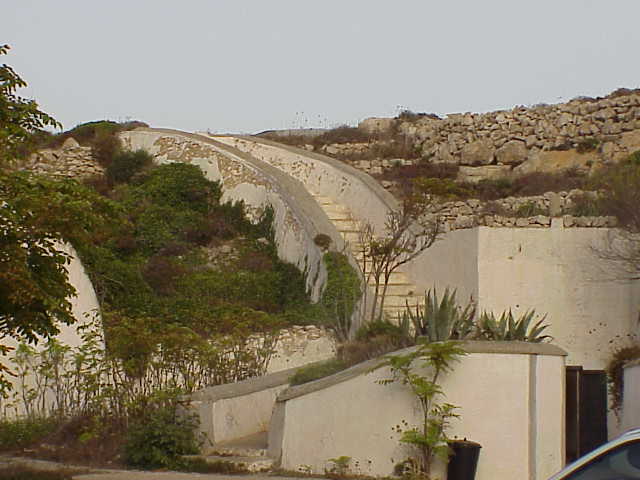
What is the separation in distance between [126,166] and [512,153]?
10.7m

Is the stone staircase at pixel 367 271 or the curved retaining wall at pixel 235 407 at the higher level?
the stone staircase at pixel 367 271

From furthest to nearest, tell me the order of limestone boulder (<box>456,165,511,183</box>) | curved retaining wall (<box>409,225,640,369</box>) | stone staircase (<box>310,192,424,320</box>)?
limestone boulder (<box>456,165,511,183</box>) → stone staircase (<box>310,192,424,320</box>) → curved retaining wall (<box>409,225,640,369</box>)

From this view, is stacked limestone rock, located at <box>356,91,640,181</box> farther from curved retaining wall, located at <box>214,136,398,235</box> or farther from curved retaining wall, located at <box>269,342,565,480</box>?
curved retaining wall, located at <box>269,342,565,480</box>

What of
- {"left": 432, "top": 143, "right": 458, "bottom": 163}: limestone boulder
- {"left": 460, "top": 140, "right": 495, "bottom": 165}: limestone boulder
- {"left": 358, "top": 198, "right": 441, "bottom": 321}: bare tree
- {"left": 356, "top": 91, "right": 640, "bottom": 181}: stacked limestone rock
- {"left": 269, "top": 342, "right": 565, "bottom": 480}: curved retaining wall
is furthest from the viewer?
{"left": 432, "top": 143, "right": 458, "bottom": 163}: limestone boulder

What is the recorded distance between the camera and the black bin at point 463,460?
10.7 m

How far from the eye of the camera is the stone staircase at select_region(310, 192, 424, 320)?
17.8 metres

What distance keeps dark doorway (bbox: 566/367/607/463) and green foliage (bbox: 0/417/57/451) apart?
6.68m

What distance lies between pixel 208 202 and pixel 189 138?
323cm

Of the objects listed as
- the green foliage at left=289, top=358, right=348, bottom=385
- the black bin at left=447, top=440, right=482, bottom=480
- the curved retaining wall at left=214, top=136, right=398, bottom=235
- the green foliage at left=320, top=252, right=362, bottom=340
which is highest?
the curved retaining wall at left=214, top=136, right=398, bottom=235

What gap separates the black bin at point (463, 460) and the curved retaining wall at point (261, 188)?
26.7 feet

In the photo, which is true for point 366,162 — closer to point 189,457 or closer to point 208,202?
point 208,202

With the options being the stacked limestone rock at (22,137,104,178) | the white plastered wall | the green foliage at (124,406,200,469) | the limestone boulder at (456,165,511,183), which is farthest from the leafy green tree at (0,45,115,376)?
the stacked limestone rock at (22,137,104,178)

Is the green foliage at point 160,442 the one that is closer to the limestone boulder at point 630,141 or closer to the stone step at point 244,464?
the stone step at point 244,464

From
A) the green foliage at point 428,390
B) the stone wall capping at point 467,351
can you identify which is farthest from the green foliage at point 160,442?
the green foliage at point 428,390
